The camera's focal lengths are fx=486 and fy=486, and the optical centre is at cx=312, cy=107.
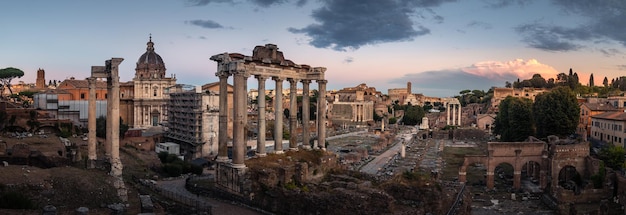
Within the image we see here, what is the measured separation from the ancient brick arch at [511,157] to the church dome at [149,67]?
47221 mm

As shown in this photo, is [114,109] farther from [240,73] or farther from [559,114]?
[559,114]

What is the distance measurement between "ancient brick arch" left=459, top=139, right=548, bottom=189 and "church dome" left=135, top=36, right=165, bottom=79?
47221mm

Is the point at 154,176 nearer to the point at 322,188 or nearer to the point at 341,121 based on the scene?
the point at 322,188

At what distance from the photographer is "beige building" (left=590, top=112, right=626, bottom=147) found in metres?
44.1

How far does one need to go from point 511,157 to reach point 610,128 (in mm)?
15669

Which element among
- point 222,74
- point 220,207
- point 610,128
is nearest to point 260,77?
point 222,74

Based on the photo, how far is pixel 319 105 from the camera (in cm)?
3183

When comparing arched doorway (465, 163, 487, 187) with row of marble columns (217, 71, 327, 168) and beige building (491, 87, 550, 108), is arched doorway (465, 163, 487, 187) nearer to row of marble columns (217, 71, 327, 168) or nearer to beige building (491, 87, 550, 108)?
row of marble columns (217, 71, 327, 168)

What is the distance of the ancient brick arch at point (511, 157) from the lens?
38094mm

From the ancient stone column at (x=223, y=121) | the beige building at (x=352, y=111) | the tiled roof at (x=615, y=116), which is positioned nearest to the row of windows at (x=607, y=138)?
the tiled roof at (x=615, y=116)

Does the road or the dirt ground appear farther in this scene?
the road

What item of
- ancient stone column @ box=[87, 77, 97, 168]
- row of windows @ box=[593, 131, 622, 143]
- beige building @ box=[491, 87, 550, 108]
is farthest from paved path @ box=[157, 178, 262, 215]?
beige building @ box=[491, 87, 550, 108]

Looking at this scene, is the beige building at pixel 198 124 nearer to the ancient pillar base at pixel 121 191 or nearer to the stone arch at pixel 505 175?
the stone arch at pixel 505 175

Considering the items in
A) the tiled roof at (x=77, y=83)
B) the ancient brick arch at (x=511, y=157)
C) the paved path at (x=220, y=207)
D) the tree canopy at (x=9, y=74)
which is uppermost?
the tree canopy at (x=9, y=74)
